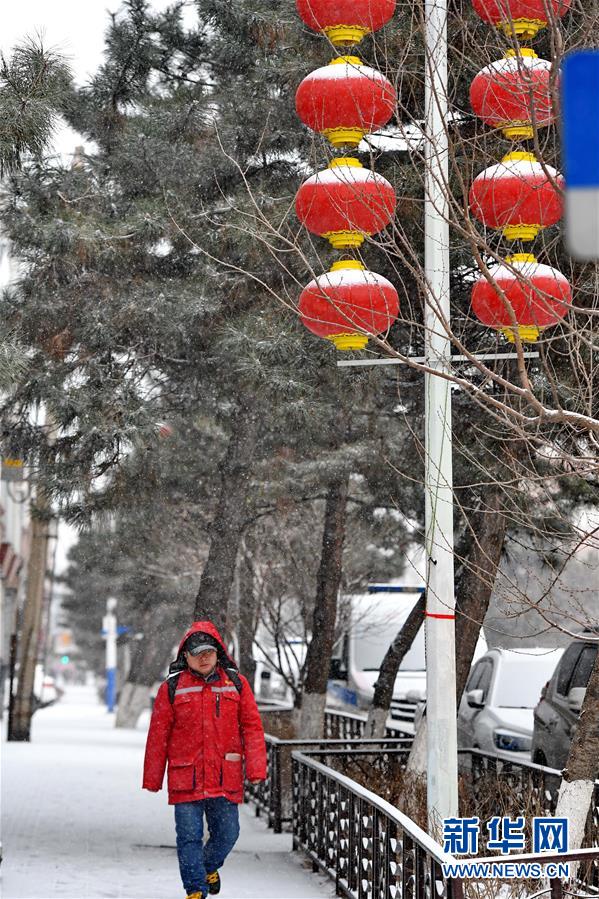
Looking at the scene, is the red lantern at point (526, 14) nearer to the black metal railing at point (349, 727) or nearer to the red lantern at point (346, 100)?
the red lantern at point (346, 100)

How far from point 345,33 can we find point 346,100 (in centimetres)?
67

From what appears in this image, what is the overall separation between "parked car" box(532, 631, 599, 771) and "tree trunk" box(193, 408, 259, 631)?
3391 millimetres

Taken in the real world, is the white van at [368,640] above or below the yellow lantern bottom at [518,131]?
below

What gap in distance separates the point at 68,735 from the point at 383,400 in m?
22.4

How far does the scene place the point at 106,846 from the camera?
1185 cm

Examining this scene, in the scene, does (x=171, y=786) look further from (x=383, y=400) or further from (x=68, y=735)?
(x=68, y=735)

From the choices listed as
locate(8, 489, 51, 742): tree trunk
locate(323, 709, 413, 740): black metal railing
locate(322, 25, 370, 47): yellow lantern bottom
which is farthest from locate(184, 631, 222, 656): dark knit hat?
locate(8, 489, 51, 742): tree trunk

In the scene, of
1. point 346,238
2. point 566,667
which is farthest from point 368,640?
point 346,238

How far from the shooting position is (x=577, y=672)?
1370 centimetres

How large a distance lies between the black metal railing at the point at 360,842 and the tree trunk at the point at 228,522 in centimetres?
159

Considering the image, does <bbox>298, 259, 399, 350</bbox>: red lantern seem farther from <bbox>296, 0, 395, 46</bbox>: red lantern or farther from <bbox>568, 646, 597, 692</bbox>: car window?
<bbox>568, 646, 597, 692</bbox>: car window

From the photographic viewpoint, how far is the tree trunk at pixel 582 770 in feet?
27.4

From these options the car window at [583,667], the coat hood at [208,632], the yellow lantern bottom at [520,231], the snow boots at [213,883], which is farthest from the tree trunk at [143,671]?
the yellow lantern bottom at [520,231]

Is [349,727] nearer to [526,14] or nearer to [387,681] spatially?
[387,681]
